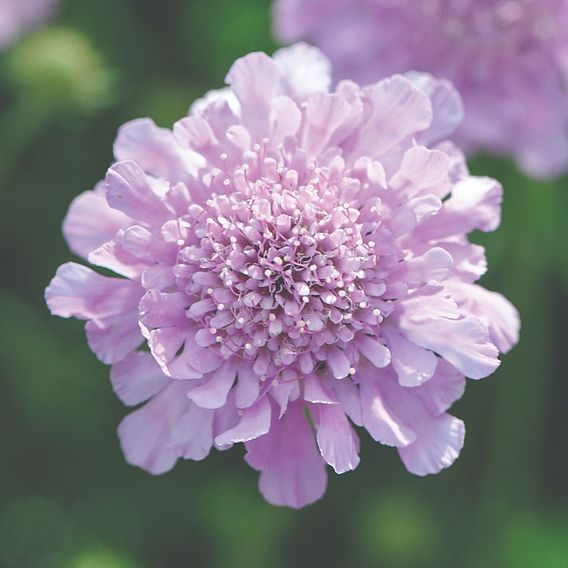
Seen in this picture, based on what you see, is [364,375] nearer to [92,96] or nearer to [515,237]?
[515,237]

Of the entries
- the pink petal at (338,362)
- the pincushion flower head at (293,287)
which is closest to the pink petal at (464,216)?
the pincushion flower head at (293,287)

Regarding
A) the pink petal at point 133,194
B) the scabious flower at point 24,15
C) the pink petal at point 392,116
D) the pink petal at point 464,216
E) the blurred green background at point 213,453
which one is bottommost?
the blurred green background at point 213,453

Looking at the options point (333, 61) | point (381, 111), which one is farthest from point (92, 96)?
point (381, 111)

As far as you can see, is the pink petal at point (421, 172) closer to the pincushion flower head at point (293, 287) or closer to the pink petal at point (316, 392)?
the pincushion flower head at point (293, 287)

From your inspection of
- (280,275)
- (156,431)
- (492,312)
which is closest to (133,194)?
(280,275)

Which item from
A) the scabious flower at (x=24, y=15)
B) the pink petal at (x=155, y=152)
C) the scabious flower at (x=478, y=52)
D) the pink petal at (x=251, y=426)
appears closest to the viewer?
the pink petal at (x=251, y=426)

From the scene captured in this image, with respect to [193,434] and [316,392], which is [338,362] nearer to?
[316,392]

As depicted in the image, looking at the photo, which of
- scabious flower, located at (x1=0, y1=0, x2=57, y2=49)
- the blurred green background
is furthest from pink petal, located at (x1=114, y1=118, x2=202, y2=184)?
scabious flower, located at (x1=0, y1=0, x2=57, y2=49)
